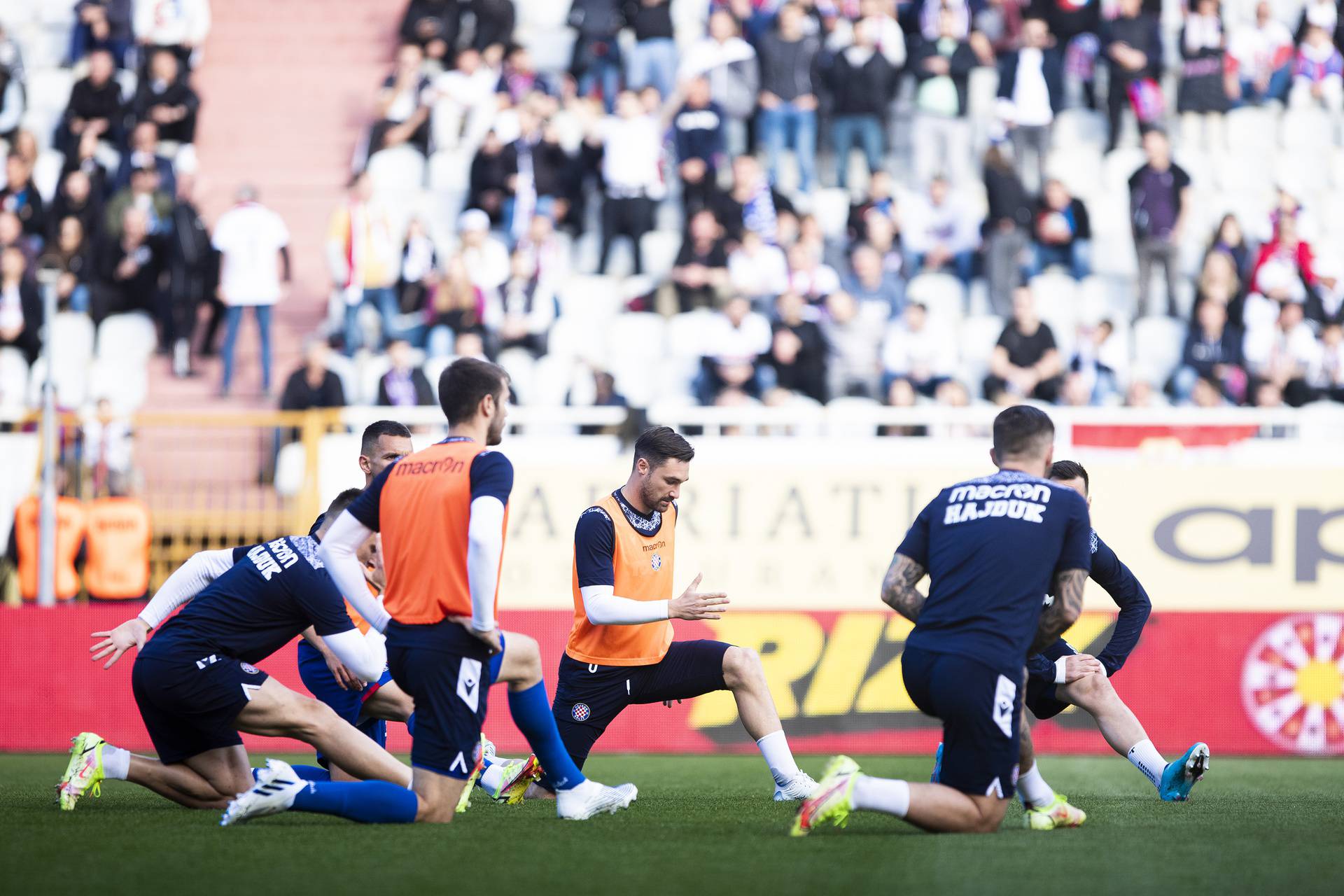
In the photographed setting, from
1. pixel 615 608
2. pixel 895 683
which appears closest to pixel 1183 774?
pixel 615 608

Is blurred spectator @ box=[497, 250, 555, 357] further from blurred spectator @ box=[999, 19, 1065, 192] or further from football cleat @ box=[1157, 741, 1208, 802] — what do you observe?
football cleat @ box=[1157, 741, 1208, 802]

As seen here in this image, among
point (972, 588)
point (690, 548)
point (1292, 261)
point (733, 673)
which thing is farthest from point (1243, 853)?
point (1292, 261)

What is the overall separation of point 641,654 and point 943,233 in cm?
1055

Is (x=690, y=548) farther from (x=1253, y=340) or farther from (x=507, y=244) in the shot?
(x=1253, y=340)

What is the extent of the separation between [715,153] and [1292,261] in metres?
6.35

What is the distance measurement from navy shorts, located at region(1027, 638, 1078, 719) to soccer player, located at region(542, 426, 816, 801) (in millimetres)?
1234

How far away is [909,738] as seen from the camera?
13.6 metres

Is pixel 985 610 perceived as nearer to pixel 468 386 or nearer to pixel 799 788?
pixel 799 788

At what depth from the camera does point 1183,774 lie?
839 cm

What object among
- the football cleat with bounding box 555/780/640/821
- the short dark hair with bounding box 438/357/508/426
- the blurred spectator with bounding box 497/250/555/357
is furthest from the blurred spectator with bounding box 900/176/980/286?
the short dark hair with bounding box 438/357/508/426

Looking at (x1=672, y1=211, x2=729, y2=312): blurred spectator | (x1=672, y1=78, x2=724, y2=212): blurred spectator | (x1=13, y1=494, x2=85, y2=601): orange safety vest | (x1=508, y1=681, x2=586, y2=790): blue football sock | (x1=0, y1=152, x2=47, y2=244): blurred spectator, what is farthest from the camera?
(x1=0, y1=152, x2=47, y2=244): blurred spectator

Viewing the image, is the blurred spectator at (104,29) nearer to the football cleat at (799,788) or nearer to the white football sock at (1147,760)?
the football cleat at (799,788)

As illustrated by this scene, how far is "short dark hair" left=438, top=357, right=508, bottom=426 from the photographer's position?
692cm

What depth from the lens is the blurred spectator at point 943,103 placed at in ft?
62.1
